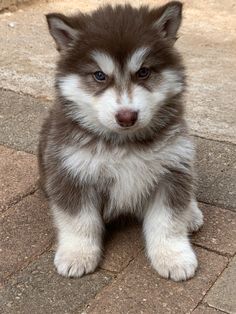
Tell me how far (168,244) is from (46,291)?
653 millimetres

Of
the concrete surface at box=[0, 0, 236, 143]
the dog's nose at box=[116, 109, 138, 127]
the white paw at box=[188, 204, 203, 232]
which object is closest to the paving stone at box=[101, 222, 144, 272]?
the white paw at box=[188, 204, 203, 232]

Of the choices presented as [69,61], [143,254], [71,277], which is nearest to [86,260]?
[71,277]

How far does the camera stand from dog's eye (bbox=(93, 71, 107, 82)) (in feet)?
9.94

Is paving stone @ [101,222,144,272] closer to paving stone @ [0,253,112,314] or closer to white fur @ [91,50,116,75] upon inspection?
paving stone @ [0,253,112,314]

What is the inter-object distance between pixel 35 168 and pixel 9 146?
0.41 meters

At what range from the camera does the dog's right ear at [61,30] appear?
307 centimetres

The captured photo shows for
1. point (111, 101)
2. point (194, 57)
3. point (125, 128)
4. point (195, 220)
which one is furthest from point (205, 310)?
point (194, 57)

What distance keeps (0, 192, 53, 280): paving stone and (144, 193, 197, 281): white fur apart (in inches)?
22.8

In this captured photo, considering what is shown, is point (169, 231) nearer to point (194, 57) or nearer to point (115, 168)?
point (115, 168)

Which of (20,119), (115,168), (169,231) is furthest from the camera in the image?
(20,119)

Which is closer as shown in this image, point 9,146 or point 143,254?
point 143,254

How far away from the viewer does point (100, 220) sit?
11.0 ft

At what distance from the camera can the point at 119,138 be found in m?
3.20

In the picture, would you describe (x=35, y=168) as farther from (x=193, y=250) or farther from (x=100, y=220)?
(x=193, y=250)
